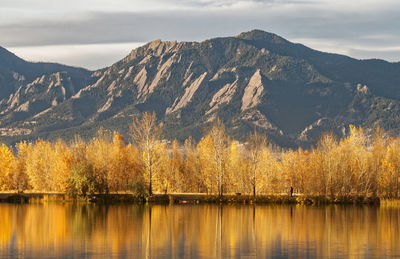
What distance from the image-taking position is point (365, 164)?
4301 inches

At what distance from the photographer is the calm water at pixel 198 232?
47.5 m

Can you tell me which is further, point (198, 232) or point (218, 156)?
point (218, 156)

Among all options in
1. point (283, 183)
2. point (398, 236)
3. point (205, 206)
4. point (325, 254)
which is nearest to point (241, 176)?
point (283, 183)

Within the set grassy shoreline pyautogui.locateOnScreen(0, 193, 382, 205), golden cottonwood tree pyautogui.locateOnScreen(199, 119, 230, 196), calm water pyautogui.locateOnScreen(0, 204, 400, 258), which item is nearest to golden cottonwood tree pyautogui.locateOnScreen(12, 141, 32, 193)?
grassy shoreline pyautogui.locateOnScreen(0, 193, 382, 205)

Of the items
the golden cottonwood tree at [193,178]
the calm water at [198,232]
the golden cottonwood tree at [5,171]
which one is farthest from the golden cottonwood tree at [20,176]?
the calm water at [198,232]

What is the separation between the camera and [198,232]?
198 feet

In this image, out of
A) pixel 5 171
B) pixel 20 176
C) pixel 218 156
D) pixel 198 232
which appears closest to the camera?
pixel 198 232

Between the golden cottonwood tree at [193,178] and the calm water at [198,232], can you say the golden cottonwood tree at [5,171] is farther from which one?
the calm water at [198,232]

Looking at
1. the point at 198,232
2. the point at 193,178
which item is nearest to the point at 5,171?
the point at 193,178

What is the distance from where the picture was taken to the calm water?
47.5 meters

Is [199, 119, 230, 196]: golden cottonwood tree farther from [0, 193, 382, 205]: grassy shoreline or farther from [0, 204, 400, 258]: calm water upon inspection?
[0, 204, 400, 258]: calm water

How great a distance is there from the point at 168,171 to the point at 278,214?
4060cm

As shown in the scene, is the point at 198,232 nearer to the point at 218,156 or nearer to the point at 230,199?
the point at 230,199

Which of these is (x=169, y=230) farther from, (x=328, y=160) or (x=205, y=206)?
(x=328, y=160)
